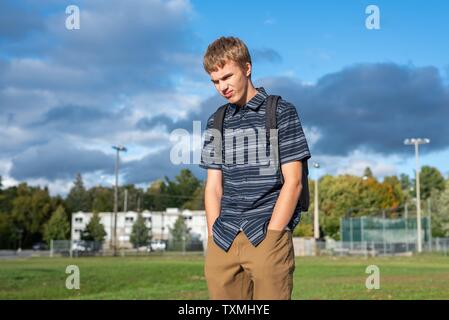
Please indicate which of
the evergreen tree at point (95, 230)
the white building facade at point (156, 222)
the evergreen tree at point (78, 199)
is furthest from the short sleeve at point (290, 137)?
the evergreen tree at point (78, 199)

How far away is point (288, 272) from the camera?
243 centimetres

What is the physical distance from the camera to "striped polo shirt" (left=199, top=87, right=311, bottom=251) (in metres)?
2.50

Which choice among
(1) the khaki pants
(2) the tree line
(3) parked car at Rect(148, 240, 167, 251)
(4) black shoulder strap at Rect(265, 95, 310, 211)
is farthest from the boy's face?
(3) parked car at Rect(148, 240, 167, 251)

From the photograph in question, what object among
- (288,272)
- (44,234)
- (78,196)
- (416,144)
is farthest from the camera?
(78,196)

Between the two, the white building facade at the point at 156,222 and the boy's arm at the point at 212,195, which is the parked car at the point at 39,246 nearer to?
the white building facade at the point at 156,222

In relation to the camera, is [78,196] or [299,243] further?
[78,196]

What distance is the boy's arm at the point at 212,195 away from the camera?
264 cm

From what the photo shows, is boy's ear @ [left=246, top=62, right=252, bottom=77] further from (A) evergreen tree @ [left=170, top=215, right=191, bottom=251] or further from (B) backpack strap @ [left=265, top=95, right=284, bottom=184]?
(A) evergreen tree @ [left=170, top=215, right=191, bottom=251]

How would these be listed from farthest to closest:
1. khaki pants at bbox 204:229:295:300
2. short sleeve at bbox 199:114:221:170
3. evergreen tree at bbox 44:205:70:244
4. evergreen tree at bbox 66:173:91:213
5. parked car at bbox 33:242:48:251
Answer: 1. evergreen tree at bbox 66:173:91:213
2. parked car at bbox 33:242:48:251
3. evergreen tree at bbox 44:205:70:244
4. short sleeve at bbox 199:114:221:170
5. khaki pants at bbox 204:229:295:300

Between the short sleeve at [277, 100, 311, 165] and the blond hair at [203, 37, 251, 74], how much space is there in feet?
0.93

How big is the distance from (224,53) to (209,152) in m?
0.46
